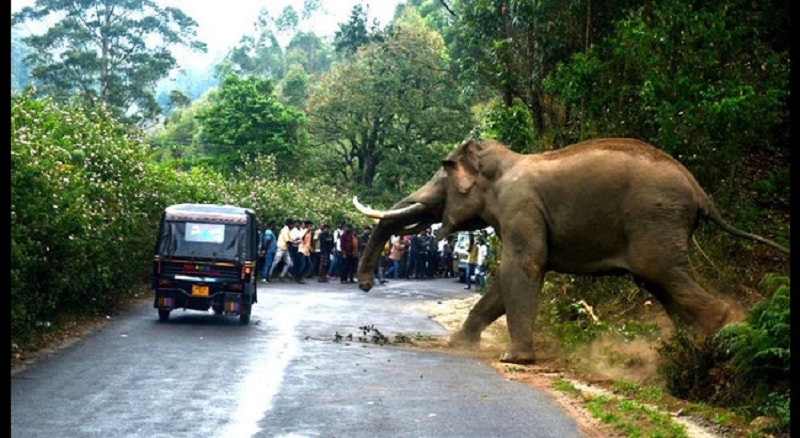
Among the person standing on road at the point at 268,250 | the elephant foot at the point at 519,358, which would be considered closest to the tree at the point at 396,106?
the person standing on road at the point at 268,250

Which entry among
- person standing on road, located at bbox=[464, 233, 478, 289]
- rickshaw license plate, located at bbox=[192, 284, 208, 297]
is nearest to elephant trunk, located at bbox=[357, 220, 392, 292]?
rickshaw license plate, located at bbox=[192, 284, 208, 297]

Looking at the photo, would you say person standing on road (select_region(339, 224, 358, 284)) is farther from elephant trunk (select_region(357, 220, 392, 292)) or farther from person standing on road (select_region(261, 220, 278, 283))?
elephant trunk (select_region(357, 220, 392, 292))

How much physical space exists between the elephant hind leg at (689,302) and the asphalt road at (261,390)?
2.21 metres

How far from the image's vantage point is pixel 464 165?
56.0 ft

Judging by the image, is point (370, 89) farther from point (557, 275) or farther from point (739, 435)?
point (739, 435)

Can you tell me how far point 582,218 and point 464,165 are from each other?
216 cm

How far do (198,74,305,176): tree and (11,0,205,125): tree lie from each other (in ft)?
8.92

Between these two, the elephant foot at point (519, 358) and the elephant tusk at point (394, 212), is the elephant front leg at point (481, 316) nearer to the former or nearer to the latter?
the elephant tusk at point (394, 212)

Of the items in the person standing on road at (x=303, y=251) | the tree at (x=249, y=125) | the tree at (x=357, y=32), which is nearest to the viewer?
the person standing on road at (x=303, y=251)

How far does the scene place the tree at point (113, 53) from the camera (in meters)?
38.1

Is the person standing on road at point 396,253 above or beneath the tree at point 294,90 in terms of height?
beneath

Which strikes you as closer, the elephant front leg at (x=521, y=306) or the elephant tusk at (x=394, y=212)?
the elephant front leg at (x=521, y=306)

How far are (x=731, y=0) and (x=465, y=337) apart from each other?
5.79 m

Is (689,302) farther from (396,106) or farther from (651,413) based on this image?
(396,106)
